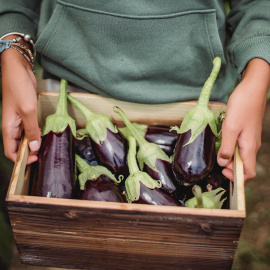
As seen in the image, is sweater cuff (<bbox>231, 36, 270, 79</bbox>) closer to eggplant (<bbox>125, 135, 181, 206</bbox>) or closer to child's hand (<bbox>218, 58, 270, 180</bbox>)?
child's hand (<bbox>218, 58, 270, 180</bbox>)

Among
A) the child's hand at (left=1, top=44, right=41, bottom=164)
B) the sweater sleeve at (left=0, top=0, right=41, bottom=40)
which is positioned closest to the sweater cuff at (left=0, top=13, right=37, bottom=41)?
the sweater sleeve at (left=0, top=0, right=41, bottom=40)

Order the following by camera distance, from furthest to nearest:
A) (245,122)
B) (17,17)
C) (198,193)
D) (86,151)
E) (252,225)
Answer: (252,225), (17,17), (86,151), (245,122), (198,193)

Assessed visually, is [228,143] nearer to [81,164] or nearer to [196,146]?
[196,146]

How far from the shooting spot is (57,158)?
820mm

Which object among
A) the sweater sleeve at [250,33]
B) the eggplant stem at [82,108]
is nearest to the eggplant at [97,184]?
the eggplant stem at [82,108]

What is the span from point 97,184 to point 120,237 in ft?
0.42

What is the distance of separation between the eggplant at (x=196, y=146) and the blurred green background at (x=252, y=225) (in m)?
0.59

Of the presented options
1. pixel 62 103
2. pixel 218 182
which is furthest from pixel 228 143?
pixel 62 103

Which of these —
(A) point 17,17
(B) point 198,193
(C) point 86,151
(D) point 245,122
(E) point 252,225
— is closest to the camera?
(B) point 198,193

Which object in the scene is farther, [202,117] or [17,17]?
[17,17]

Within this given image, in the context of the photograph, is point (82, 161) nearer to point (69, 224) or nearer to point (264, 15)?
point (69, 224)

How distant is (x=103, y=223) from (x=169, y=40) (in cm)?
49

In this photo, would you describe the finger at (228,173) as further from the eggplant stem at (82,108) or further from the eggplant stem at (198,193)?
the eggplant stem at (82,108)

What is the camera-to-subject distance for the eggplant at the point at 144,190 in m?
0.77
